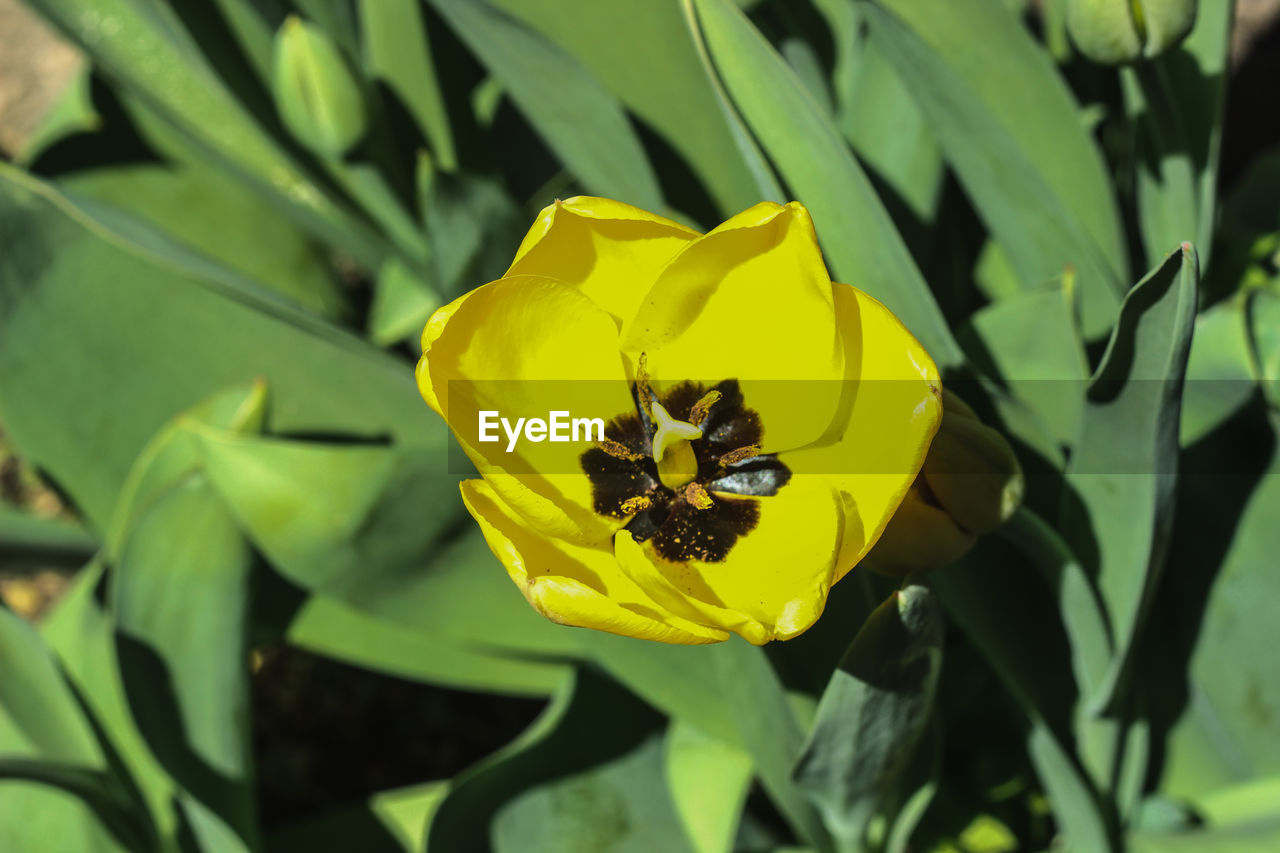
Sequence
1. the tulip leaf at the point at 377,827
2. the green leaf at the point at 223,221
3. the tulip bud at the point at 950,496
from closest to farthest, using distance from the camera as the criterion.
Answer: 1. the tulip bud at the point at 950,496
2. the tulip leaf at the point at 377,827
3. the green leaf at the point at 223,221

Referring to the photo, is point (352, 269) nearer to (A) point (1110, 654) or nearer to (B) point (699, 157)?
(B) point (699, 157)

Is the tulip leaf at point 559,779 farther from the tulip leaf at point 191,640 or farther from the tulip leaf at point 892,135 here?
the tulip leaf at point 892,135

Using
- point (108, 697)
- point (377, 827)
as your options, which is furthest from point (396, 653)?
point (108, 697)

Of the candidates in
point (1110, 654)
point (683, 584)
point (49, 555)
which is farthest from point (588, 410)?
point (49, 555)

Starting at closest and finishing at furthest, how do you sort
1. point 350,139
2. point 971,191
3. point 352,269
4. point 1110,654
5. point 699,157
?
point 1110,654, point 971,191, point 699,157, point 350,139, point 352,269

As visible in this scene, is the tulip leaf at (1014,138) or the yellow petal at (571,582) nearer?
the yellow petal at (571,582)

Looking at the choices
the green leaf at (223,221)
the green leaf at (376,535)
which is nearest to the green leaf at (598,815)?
the green leaf at (376,535)
